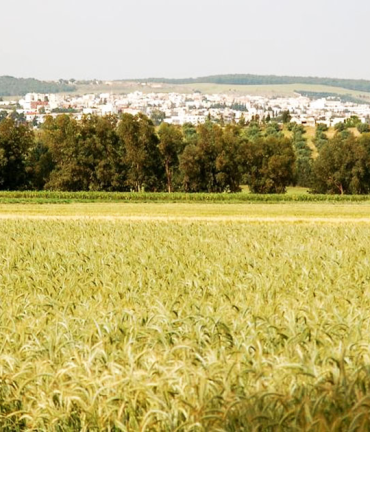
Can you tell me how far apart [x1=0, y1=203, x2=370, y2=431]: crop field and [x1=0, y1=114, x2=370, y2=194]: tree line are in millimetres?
92566

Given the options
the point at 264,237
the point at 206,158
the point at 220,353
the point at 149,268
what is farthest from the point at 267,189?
the point at 220,353

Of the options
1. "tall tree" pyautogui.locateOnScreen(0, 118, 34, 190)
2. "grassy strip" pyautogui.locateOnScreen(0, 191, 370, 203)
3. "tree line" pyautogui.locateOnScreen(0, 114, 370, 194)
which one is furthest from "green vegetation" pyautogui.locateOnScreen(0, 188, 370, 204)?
Answer: "tree line" pyautogui.locateOnScreen(0, 114, 370, 194)

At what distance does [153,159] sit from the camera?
110 metres

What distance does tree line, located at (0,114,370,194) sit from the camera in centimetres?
10569

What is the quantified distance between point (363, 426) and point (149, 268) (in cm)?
888

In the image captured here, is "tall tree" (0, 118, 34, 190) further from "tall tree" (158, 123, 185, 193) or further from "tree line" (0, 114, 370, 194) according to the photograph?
"tall tree" (158, 123, 185, 193)

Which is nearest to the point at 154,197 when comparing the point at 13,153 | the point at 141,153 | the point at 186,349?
the point at 141,153

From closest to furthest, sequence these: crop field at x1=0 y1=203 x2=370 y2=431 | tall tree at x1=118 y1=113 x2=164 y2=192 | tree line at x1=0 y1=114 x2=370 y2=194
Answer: crop field at x1=0 y1=203 x2=370 y2=431, tree line at x1=0 y1=114 x2=370 y2=194, tall tree at x1=118 y1=113 x2=164 y2=192

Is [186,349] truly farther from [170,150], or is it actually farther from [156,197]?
[170,150]

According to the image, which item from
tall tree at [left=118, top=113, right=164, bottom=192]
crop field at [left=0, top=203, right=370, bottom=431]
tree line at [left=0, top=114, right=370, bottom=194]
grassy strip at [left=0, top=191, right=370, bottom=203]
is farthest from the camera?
tall tree at [left=118, top=113, right=164, bottom=192]

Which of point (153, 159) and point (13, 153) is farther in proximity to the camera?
point (153, 159)

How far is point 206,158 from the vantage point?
108 meters

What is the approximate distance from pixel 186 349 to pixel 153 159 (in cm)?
10365

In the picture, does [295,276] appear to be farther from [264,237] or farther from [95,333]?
[264,237]
